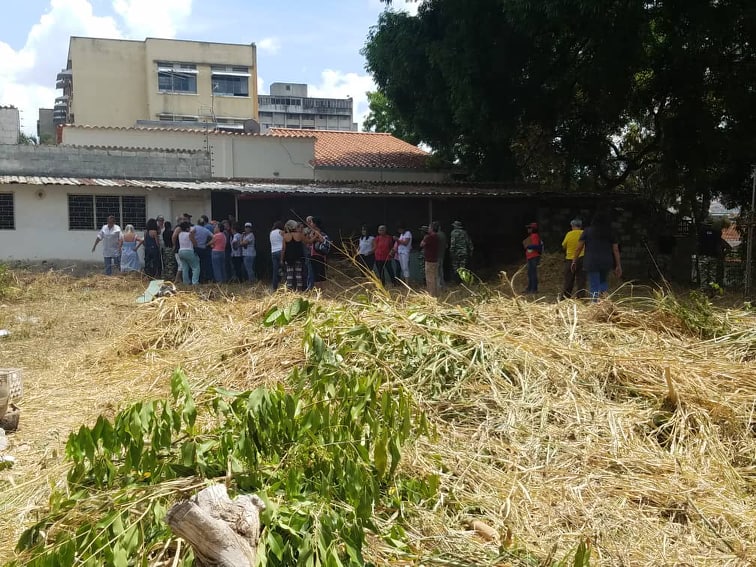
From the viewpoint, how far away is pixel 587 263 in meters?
9.35

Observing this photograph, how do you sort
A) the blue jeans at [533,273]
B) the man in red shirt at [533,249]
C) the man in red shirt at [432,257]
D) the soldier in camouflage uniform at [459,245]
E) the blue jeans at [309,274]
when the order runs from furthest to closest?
the soldier in camouflage uniform at [459,245]
the blue jeans at [533,273]
the man in red shirt at [533,249]
the man in red shirt at [432,257]
the blue jeans at [309,274]

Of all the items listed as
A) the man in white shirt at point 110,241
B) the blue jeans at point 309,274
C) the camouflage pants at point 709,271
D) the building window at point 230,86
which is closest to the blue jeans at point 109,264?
the man in white shirt at point 110,241

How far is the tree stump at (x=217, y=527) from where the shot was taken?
8.29 ft

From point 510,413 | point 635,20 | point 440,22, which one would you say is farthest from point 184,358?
point 440,22

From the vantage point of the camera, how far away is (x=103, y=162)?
17.5 metres

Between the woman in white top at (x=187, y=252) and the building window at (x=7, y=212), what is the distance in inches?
183

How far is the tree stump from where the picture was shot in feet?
8.29

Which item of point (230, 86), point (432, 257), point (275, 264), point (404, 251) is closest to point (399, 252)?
point (404, 251)

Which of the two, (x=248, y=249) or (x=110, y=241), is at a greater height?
(x=110, y=241)

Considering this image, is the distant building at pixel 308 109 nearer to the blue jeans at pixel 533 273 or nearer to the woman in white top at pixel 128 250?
the woman in white top at pixel 128 250

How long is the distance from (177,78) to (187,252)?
74.2 feet

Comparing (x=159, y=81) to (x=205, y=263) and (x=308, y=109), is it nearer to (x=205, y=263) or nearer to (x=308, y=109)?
(x=205, y=263)

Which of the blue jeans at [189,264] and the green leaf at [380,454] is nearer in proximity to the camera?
the green leaf at [380,454]

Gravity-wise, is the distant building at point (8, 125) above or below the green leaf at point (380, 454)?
above
